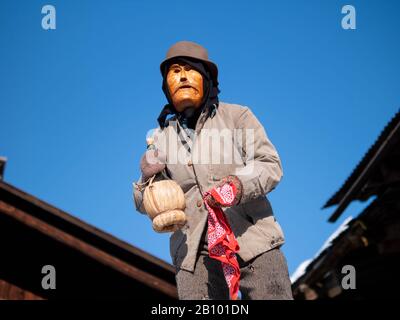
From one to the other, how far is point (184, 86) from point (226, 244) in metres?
0.99

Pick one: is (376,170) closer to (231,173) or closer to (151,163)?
(231,173)

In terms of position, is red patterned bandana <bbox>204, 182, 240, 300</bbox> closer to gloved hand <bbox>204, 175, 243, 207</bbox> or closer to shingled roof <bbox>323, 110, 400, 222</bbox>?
gloved hand <bbox>204, 175, 243, 207</bbox>

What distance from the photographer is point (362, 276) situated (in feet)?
28.8

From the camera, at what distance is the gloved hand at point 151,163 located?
9.98 ft

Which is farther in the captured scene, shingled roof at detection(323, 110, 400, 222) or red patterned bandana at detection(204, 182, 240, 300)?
shingled roof at detection(323, 110, 400, 222)

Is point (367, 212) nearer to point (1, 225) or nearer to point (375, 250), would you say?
point (375, 250)

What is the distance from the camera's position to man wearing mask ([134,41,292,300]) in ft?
8.92

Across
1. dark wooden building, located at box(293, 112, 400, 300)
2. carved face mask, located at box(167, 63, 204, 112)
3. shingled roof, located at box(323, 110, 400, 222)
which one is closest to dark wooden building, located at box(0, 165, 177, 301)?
dark wooden building, located at box(293, 112, 400, 300)

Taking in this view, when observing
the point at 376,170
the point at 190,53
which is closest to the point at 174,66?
the point at 190,53

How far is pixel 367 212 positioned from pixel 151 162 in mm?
5441

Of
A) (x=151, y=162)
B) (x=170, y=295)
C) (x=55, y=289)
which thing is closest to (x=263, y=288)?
(x=151, y=162)

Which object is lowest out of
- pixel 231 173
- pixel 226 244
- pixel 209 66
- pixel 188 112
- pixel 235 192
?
pixel 226 244

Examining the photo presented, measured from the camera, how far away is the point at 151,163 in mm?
3084

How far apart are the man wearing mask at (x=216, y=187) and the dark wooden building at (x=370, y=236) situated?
195 inches
